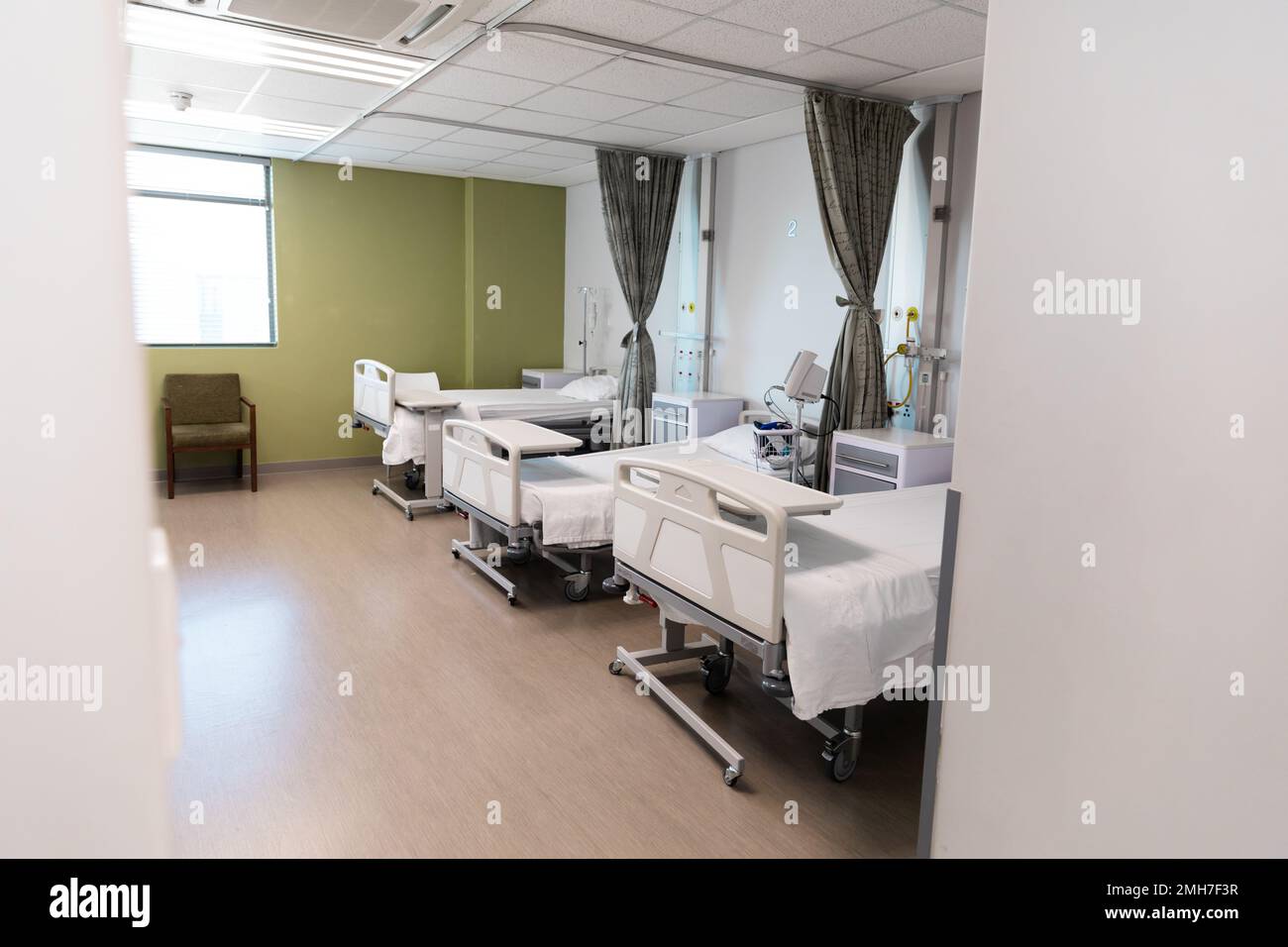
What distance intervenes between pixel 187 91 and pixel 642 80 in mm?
2584

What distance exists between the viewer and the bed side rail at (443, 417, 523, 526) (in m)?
4.11

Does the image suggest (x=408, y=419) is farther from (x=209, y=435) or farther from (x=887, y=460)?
(x=887, y=460)

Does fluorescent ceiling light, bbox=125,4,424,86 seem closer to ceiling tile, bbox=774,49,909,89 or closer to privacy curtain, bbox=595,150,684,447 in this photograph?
ceiling tile, bbox=774,49,909,89

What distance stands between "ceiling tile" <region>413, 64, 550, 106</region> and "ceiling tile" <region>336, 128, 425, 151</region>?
137cm

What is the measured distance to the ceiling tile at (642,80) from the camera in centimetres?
419

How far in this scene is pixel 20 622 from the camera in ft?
1.51

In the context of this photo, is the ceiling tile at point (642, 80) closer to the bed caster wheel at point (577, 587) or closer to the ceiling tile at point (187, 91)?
the ceiling tile at point (187, 91)

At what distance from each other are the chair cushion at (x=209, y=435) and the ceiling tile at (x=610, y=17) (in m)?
4.29

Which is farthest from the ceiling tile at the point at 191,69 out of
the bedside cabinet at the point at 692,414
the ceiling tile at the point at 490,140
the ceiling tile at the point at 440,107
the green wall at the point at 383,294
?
the bedside cabinet at the point at 692,414

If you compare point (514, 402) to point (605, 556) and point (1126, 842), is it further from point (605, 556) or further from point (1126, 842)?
point (1126, 842)

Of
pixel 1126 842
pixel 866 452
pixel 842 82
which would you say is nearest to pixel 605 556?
pixel 866 452

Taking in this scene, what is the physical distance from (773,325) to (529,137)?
2.09 m
